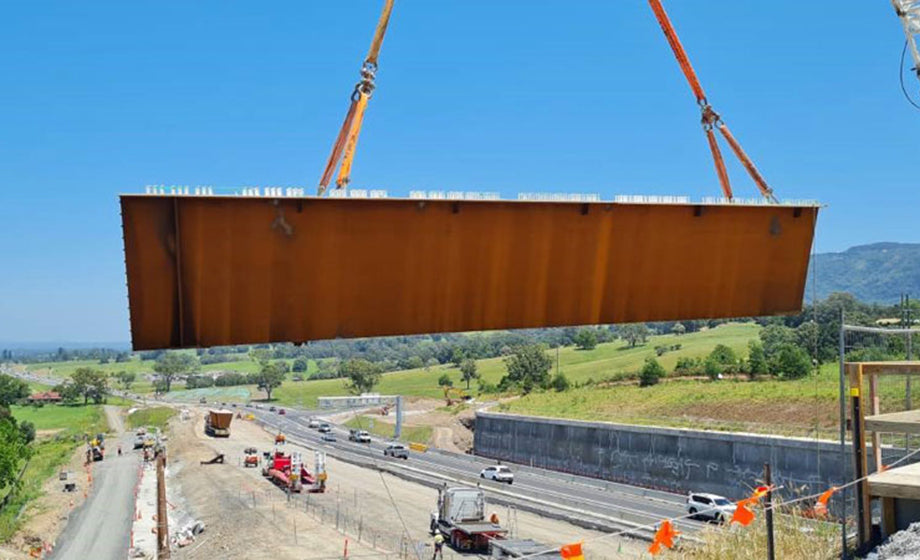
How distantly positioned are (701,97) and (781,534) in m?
6.83

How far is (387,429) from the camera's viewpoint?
96.4m

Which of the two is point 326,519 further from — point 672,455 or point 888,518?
point 888,518

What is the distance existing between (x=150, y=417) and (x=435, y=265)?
132m

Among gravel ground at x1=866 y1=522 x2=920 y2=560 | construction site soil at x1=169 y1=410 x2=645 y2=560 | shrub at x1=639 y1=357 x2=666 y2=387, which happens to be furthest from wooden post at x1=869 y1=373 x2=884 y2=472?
shrub at x1=639 y1=357 x2=666 y2=387

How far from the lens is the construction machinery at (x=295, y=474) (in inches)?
1934

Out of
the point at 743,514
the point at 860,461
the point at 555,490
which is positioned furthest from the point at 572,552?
the point at 555,490

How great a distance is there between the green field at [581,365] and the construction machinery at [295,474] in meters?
66.2

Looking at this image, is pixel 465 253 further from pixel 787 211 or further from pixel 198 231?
pixel 787 211

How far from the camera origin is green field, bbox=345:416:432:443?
80.9 m

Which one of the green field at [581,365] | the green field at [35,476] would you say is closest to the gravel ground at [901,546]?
the green field at [35,476]

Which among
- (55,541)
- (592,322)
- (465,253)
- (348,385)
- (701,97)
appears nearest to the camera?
(465,253)

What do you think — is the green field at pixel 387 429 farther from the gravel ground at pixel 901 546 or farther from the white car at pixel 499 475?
the gravel ground at pixel 901 546

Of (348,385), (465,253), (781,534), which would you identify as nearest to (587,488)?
(781,534)

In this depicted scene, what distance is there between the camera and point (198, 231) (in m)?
8.41
